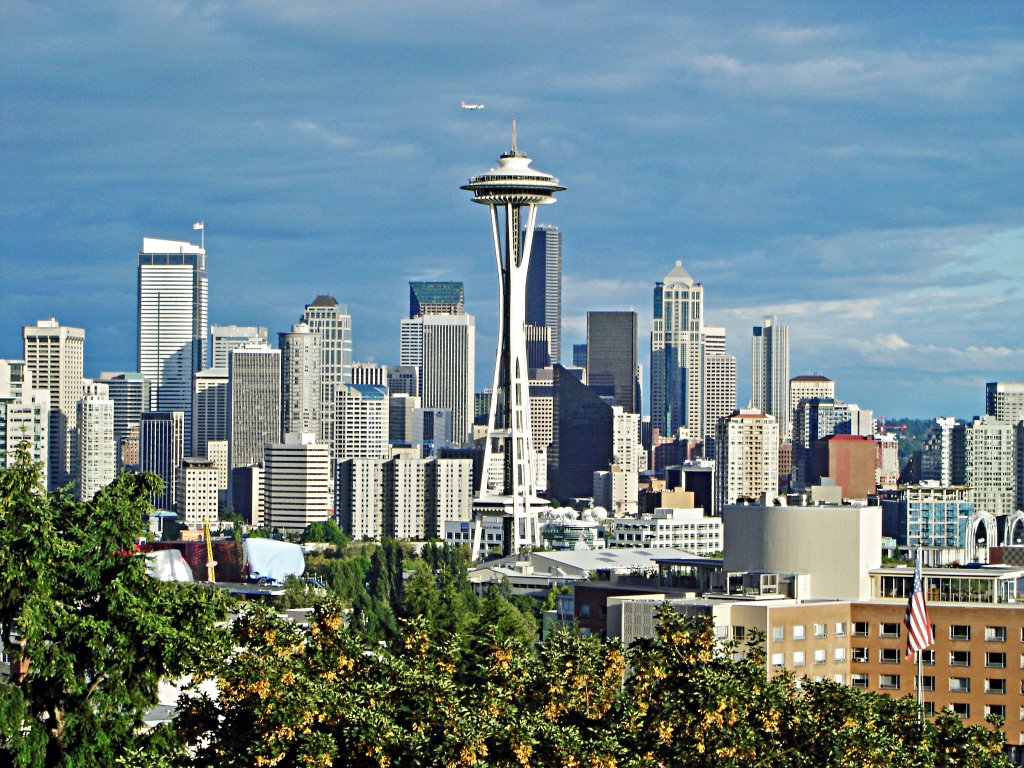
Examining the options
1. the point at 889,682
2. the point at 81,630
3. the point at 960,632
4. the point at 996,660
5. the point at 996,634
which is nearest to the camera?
the point at 81,630

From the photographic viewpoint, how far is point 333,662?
42.4 m

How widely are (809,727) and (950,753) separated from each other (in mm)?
4227

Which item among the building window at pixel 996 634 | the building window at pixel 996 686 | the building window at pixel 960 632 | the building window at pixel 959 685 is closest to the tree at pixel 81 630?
the building window at pixel 959 685

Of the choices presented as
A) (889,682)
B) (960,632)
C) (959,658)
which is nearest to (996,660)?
(959,658)

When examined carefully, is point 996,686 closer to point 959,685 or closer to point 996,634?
point 959,685

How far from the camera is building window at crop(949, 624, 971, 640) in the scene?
2827 inches

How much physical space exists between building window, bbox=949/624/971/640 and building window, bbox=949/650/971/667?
18.9 inches

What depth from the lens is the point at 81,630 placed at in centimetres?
4097

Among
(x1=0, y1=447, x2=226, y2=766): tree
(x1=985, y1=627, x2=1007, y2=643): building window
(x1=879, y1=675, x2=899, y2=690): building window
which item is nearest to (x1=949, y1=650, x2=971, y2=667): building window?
(x1=985, y1=627, x2=1007, y2=643): building window

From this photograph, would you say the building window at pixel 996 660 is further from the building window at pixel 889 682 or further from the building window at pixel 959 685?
the building window at pixel 889 682

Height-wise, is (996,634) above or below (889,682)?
above

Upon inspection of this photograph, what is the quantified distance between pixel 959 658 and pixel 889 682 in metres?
2.82

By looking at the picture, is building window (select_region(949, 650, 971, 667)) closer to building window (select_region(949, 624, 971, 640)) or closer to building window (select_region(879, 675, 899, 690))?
building window (select_region(949, 624, 971, 640))

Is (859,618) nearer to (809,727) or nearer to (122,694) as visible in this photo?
(809,727)
